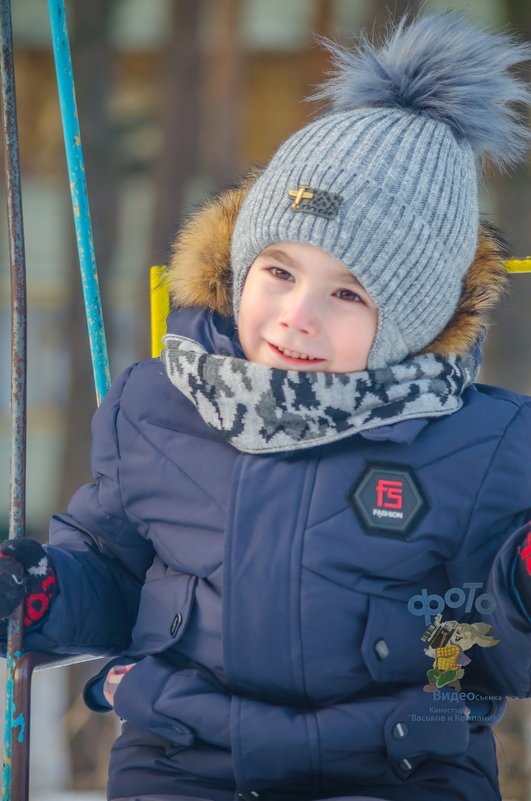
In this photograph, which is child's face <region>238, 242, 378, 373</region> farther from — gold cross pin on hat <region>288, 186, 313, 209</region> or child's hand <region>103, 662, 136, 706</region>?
child's hand <region>103, 662, 136, 706</region>

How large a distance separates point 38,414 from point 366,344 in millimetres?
3114

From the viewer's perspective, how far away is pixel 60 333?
165 inches

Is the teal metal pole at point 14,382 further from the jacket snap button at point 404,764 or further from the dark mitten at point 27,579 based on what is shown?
the jacket snap button at point 404,764

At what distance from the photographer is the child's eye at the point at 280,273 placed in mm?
1471

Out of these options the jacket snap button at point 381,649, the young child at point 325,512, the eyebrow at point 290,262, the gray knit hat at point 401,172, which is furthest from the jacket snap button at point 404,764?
the eyebrow at point 290,262

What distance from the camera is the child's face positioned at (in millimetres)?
1424

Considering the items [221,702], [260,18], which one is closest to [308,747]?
[221,702]

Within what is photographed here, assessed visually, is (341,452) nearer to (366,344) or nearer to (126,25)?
(366,344)

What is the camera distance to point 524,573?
1305mm

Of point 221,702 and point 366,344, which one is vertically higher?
point 366,344

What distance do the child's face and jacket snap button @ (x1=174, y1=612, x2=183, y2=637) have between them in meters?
0.36

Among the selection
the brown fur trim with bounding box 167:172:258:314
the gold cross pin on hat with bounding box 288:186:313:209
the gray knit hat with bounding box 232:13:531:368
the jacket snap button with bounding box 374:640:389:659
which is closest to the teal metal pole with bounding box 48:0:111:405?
the brown fur trim with bounding box 167:172:258:314

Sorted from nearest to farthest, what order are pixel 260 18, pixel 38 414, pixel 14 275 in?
1. pixel 14 275
2. pixel 260 18
3. pixel 38 414

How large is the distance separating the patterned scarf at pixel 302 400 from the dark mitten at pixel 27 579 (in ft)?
0.96
